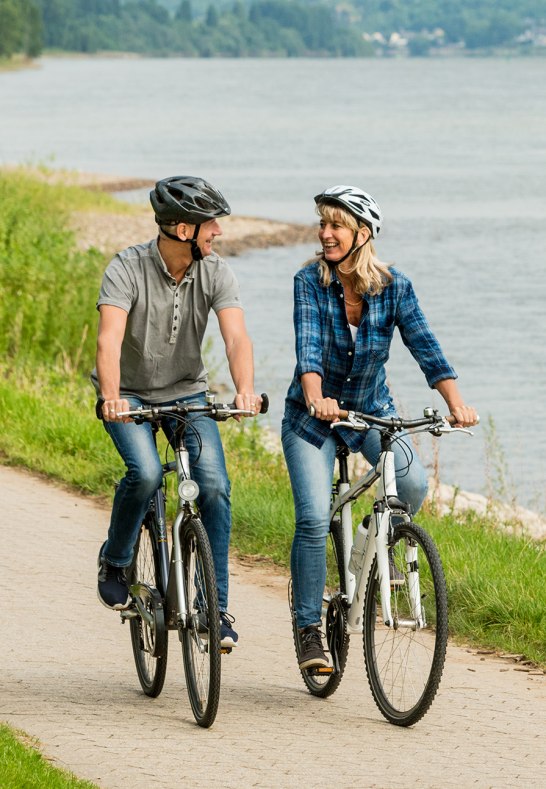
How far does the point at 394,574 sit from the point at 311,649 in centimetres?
53

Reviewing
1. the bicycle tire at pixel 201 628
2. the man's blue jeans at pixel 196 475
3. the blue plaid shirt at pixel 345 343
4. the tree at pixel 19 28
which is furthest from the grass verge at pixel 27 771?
the tree at pixel 19 28

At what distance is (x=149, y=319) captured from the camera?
5578 millimetres

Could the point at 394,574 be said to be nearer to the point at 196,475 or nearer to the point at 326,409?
the point at 326,409

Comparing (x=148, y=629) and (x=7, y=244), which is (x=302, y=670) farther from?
(x=7, y=244)

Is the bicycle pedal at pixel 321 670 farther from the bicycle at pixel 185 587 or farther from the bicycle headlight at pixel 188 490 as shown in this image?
the bicycle headlight at pixel 188 490

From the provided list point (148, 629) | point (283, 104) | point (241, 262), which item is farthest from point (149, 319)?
point (283, 104)

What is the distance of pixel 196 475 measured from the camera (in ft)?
18.2

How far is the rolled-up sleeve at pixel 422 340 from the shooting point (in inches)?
227

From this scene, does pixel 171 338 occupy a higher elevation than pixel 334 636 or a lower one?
higher

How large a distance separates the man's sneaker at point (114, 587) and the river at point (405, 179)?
493 centimetres

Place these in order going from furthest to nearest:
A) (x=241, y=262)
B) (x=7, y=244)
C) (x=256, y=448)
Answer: (x=241, y=262) → (x=7, y=244) → (x=256, y=448)

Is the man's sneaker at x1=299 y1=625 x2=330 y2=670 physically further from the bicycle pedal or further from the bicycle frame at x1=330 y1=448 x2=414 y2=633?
the bicycle frame at x1=330 y1=448 x2=414 y2=633

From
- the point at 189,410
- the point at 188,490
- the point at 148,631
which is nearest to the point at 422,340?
the point at 189,410

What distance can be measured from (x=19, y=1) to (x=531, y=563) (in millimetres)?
159283
